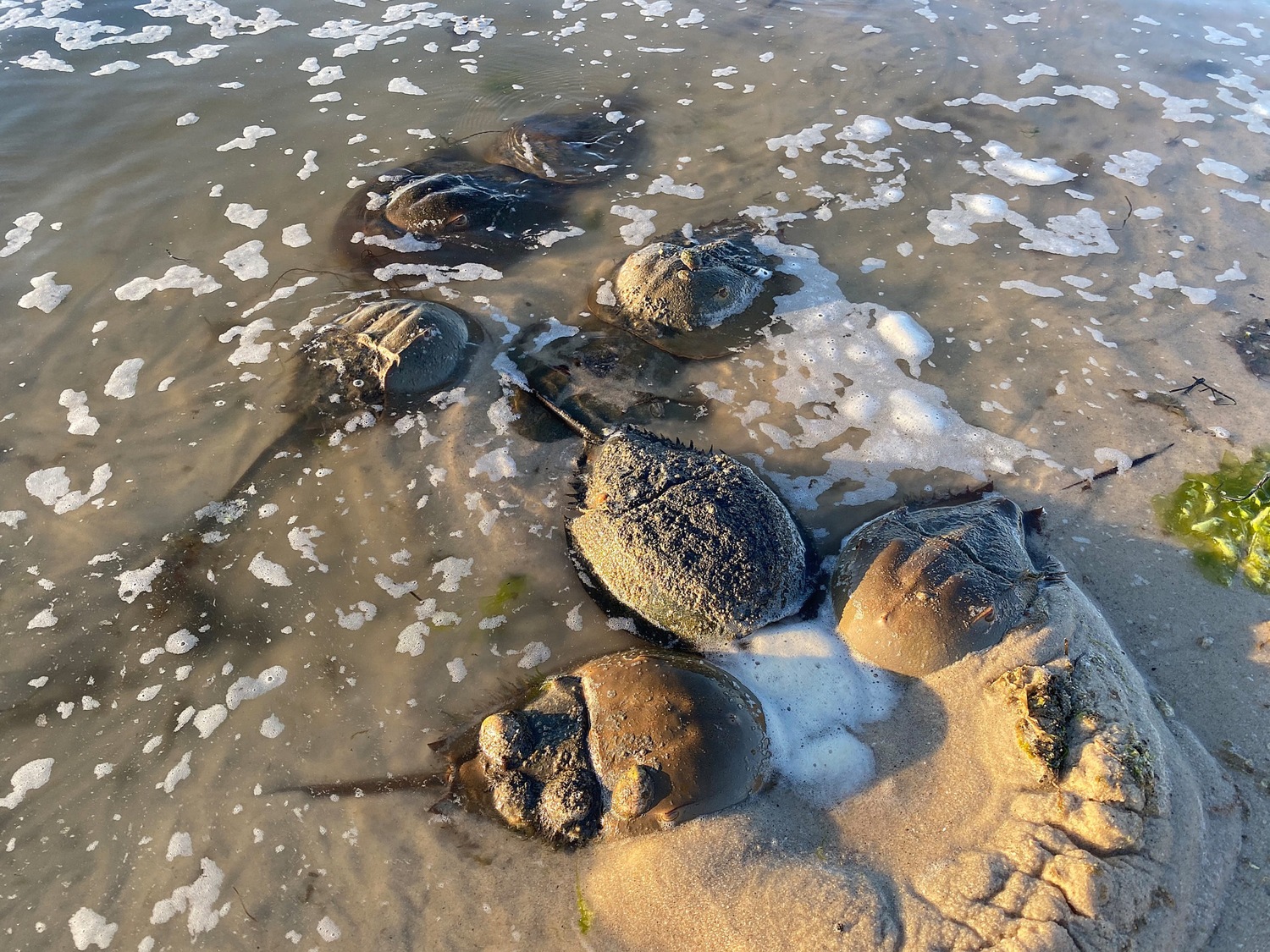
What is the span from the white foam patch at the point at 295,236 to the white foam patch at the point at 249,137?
5.12 ft

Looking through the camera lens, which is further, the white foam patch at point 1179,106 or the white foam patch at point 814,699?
the white foam patch at point 1179,106

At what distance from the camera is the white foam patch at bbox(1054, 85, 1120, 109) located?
795cm

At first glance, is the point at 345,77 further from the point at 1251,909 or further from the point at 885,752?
the point at 1251,909

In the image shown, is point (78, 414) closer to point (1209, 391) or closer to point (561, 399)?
point (561, 399)

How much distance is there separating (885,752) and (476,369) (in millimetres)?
3639

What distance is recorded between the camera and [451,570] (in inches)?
161

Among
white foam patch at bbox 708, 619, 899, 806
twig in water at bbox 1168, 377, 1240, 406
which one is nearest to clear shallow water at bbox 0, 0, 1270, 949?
twig in water at bbox 1168, 377, 1240, 406

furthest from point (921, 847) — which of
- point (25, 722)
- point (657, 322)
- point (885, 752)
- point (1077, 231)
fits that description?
point (1077, 231)

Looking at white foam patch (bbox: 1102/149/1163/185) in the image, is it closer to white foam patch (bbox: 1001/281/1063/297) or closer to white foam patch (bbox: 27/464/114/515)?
white foam patch (bbox: 1001/281/1063/297)

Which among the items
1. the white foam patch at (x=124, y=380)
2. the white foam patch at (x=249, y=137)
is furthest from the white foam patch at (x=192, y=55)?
the white foam patch at (x=124, y=380)

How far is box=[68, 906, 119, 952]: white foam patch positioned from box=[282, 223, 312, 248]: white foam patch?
16.2 ft

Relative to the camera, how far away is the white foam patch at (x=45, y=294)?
18.0ft

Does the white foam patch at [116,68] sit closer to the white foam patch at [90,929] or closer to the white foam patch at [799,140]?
the white foam patch at [799,140]

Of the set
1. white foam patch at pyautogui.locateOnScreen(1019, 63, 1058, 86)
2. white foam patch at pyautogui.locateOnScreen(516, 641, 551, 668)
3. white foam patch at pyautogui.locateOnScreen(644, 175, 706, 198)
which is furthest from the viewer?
white foam patch at pyautogui.locateOnScreen(1019, 63, 1058, 86)
